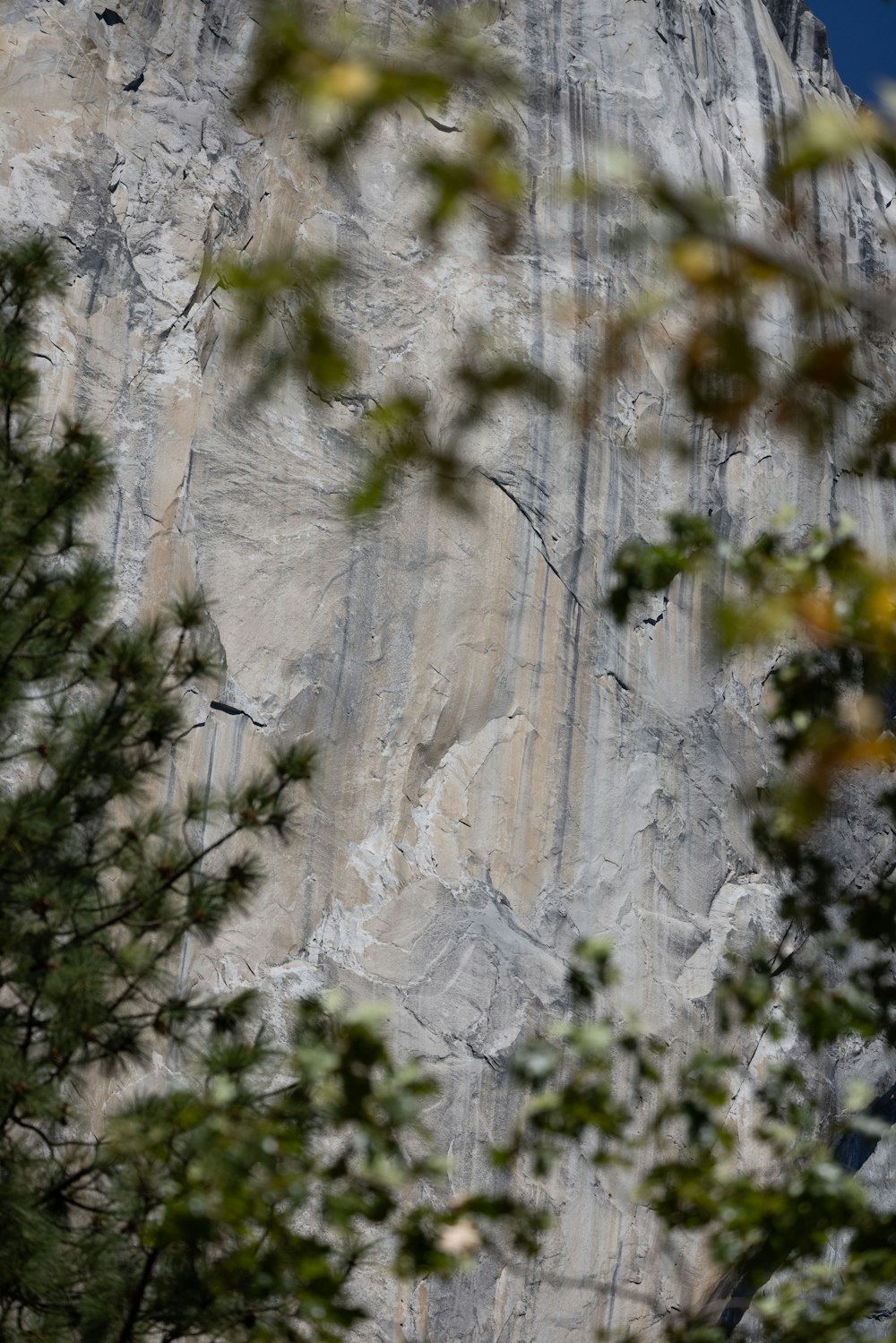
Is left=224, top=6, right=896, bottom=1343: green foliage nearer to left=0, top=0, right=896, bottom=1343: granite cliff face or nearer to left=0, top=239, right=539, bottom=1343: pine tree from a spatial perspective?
left=0, top=239, right=539, bottom=1343: pine tree

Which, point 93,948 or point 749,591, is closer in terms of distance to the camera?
point 749,591

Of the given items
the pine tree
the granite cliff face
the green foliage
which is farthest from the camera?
the granite cliff face

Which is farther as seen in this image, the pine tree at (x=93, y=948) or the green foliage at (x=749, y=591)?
the pine tree at (x=93, y=948)

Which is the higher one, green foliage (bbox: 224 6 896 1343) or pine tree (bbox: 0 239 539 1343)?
green foliage (bbox: 224 6 896 1343)

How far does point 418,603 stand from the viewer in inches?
313

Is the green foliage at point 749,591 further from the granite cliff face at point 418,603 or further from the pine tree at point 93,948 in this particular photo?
the granite cliff face at point 418,603

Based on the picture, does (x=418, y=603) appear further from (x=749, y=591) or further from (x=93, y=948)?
(x=749, y=591)

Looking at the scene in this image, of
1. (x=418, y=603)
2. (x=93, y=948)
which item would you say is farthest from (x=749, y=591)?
(x=418, y=603)

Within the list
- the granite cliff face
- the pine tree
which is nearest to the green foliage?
the pine tree

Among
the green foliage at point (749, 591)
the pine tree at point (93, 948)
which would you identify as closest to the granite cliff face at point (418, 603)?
the pine tree at point (93, 948)

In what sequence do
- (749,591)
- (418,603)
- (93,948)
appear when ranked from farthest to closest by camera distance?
(418,603)
(93,948)
(749,591)

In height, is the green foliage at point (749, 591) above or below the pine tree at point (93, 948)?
above

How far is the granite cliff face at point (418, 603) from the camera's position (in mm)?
7500

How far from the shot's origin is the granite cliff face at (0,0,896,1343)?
295 inches
